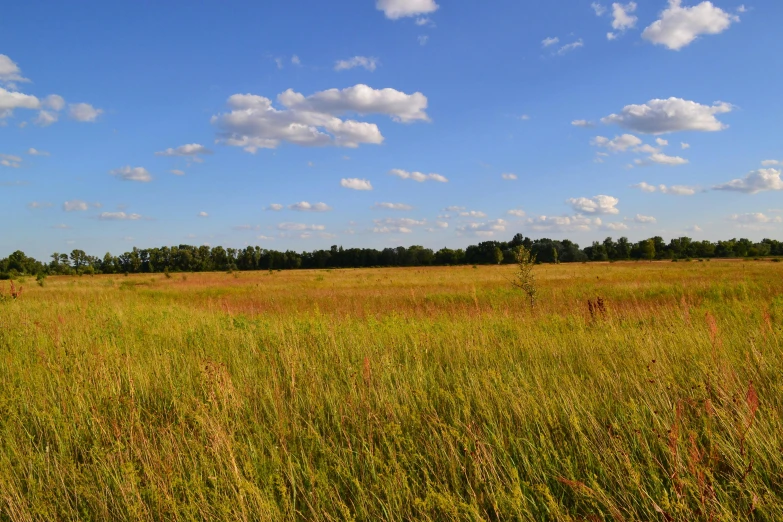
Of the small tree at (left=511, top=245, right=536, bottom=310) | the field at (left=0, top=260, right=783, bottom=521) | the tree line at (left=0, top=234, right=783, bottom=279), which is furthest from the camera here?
the tree line at (left=0, top=234, right=783, bottom=279)

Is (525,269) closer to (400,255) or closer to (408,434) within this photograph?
(408,434)

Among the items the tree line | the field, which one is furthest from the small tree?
the tree line

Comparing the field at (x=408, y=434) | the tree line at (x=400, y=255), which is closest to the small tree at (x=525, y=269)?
the field at (x=408, y=434)

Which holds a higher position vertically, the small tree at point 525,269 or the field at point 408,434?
the small tree at point 525,269

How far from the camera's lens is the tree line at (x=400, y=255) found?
105044 millimetres

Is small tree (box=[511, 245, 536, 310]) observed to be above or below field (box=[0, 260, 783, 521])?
above

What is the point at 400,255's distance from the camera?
12119 centimetres

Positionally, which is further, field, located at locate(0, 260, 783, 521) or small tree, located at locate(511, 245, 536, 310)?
small tree, located at locate(511, 245, 536, 310)

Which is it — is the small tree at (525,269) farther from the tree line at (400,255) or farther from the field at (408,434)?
the tree line at (400,255)

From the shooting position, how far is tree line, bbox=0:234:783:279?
345 ft

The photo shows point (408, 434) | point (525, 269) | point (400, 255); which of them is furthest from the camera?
point (400, 255)

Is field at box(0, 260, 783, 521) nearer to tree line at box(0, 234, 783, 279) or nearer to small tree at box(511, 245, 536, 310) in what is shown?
small tree at box(511, 245, 536, 310)

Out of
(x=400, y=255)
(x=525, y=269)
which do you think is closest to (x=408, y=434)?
(x=525, y=269)

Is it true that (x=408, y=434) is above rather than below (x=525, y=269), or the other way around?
below
